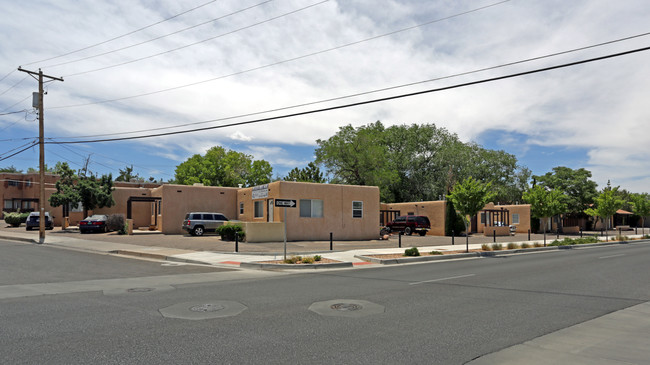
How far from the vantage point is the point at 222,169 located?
73125 mm

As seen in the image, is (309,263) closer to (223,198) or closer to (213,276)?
(213,276)

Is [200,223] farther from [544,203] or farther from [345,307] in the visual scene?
[544,203]

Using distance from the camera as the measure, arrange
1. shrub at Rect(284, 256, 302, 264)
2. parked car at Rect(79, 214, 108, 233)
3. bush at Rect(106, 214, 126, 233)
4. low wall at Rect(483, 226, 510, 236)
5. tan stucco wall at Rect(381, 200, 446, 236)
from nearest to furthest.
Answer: shrub at Rect(284, 256, 302, 264), parked car at Rect(79, 214, 108, 233), bush at Rect(106, 214, 126, 233), tan stucco wall at Rect(381, 200, 446, 236), low wall at Rect(483, 226, 510, 236)

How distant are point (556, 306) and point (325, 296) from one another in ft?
15.6

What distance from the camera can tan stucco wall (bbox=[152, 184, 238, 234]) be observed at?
31469 mm

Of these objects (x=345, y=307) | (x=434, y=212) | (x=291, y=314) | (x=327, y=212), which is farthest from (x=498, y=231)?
(x=291, y=314)

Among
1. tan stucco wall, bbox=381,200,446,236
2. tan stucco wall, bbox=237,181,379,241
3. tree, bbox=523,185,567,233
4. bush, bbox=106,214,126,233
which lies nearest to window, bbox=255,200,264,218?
tan stucco wall, bbox=237,181,379,241

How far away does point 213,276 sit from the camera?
13055mm

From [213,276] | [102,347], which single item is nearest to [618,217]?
[213,276]

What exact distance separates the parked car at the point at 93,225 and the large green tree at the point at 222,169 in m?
35.7

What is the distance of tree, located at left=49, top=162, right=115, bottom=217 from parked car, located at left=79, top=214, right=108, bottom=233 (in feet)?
10.2

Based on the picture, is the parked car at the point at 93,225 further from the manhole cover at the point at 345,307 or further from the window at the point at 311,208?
the manhole cover at the point at 345,307

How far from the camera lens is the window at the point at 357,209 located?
98.7ft

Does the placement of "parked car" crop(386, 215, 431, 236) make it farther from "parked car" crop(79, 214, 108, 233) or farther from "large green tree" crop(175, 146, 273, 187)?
"large green tree" crop(175, 146, 273, 187)
